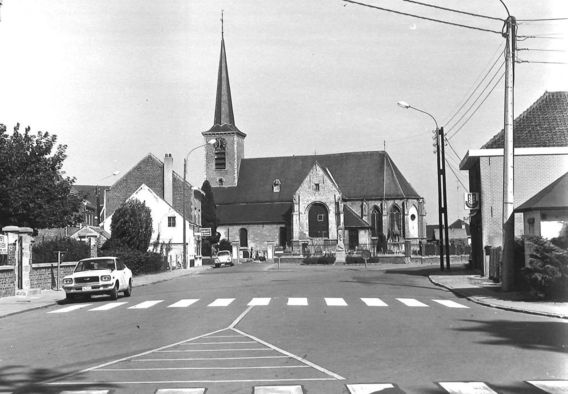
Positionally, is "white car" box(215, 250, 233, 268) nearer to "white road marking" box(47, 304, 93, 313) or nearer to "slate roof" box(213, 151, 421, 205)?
"slate roof" box(213, 151, 421, 205)

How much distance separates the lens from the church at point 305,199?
3319 inches

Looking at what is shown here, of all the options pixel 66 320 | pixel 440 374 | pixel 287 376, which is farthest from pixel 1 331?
pixel 440 374

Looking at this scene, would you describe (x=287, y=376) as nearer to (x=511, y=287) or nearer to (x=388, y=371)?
(x=388, y=371)

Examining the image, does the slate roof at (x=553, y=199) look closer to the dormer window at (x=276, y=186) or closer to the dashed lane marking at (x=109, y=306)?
the dashed lane marking at (x=109, y=306)

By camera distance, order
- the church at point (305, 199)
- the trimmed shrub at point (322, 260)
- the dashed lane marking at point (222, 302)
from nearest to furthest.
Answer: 1. the dashed lane marking at point (222, 302)
2. the trimmed shrub at point (322, 260)
3. the church at point (305, 199)

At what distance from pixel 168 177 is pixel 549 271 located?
5806 cm

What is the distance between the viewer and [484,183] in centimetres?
3766

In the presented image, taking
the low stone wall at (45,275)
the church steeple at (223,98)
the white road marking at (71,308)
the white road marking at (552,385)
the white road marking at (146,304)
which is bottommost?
the white road marking at (71,308)

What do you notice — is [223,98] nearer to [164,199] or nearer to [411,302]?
[164,199]

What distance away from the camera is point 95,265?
2464 centimetres

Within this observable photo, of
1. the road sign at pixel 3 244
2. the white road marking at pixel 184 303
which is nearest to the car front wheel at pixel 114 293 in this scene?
the white road marking at pixel 184 303

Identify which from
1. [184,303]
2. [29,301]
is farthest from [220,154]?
[184,303]

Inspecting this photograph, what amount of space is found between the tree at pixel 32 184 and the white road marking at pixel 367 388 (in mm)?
33386

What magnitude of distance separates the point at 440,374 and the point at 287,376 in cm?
193
